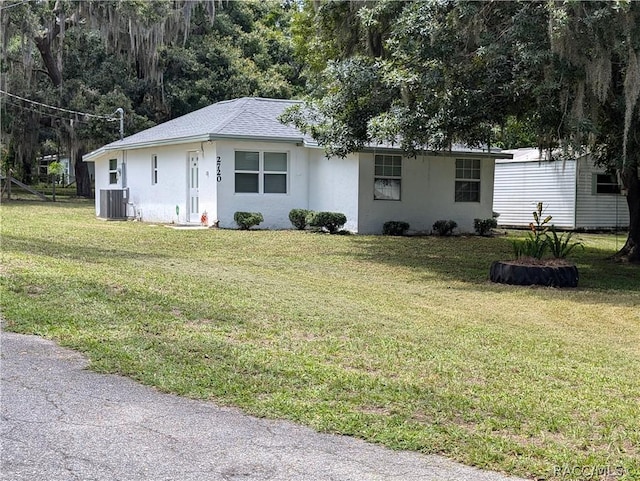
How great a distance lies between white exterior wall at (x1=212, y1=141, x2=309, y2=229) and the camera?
62.7 feet

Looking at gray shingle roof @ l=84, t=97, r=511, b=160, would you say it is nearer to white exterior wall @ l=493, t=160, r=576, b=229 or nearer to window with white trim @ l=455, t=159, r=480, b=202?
window with white trim @ l=455, t=159, r=480, b=202

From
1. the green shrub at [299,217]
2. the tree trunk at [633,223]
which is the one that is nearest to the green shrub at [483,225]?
the green shrub at [299,217]

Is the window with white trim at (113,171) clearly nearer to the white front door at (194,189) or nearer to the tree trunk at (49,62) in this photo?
the white front door at (194,189)

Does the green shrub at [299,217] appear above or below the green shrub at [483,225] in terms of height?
above

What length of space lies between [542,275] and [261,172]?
390 inches

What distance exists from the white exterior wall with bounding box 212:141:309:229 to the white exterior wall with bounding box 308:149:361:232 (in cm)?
26

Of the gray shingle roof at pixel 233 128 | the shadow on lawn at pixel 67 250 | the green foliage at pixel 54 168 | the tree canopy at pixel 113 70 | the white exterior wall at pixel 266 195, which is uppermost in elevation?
the tree canopy at pixel 113 70

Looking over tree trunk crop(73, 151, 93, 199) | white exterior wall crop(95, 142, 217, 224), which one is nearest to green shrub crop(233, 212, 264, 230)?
white exterior wall crop(95, 142, 217, 224)

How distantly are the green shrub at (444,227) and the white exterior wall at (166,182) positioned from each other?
617 centimetres

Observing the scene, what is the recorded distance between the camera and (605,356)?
6.75 meters

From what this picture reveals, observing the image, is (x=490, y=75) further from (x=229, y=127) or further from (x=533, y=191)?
(x=533, y=191)

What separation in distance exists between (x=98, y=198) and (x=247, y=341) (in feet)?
62.9

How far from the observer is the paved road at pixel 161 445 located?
3.66 meters

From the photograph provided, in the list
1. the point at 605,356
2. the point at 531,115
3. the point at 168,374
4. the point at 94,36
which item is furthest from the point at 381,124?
the point at 94,36
